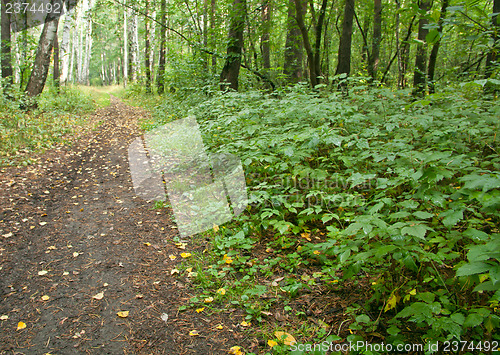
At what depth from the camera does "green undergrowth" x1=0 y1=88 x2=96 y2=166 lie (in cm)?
685

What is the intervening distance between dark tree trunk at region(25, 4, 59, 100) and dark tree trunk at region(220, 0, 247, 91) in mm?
6845

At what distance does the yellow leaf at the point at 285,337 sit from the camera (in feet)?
7.18

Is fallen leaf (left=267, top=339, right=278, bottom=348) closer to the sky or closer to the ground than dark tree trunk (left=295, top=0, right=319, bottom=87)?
closer to the ground

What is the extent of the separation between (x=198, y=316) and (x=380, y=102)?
477 cm

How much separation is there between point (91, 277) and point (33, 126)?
746 centimetres

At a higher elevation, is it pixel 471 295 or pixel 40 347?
pixel 471 295

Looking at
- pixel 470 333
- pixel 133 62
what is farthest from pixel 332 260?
pixel 133 62

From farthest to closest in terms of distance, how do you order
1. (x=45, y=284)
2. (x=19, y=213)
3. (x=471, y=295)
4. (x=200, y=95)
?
1. (x=200, y=95)
2. (x=19, y=213)
3. (x=45, y=284)
4. (x=471, y=295)

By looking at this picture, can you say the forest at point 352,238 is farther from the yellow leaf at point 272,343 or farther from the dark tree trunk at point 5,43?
the dark tree trunk at point 5,43

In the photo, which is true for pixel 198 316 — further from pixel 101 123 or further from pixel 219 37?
pixel 101 123

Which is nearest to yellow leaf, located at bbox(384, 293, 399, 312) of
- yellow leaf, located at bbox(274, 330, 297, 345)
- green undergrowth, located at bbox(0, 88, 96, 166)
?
yellow leaf, located at bbox(274, 330, 297, 345)

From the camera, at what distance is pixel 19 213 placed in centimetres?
442

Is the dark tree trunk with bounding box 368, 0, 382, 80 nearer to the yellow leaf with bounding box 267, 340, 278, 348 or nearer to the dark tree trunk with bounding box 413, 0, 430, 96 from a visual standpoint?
the dark tree trunk with bounding box 413, 0, 430, 96

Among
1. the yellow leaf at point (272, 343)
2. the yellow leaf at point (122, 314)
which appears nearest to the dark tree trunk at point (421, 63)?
the yellow leaf at point (272, 343)
